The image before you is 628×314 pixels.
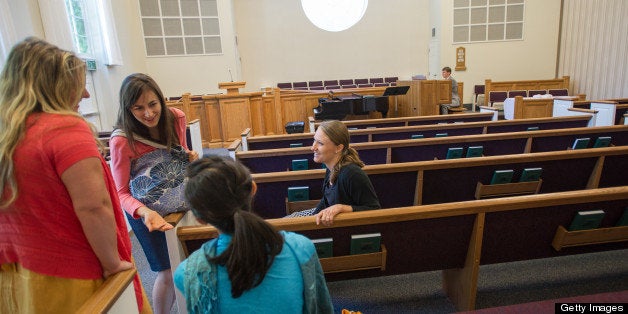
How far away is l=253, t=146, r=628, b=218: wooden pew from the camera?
2145mm

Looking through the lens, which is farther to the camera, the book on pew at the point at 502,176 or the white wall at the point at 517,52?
the white wall at the point at 517,52

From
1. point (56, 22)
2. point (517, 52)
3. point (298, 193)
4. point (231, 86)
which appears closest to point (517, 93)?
point (517, 52)

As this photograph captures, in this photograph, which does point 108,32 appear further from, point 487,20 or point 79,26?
point 487,20

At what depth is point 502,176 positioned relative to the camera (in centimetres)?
227

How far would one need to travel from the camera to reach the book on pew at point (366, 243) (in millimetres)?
1406

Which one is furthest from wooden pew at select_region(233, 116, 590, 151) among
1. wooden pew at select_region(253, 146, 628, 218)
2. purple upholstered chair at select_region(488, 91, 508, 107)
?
purple upholstered chair at select_region(488, 91, 508, 107)

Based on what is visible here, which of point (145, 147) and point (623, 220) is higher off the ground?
point (145, 147)

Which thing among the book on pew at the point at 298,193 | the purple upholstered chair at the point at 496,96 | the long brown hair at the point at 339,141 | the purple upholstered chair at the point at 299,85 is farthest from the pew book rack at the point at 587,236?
the purple upholstered chair at the point at 299,85

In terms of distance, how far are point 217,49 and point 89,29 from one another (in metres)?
3.51

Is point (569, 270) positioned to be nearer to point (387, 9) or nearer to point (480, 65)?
point (480, 65)

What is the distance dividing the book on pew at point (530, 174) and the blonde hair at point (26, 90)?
2477mm

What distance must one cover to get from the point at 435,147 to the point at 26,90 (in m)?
2.81

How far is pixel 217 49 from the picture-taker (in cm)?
987

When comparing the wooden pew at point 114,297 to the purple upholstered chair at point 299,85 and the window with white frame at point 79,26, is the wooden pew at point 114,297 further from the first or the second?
the purple upholstered chair at point 299,85
